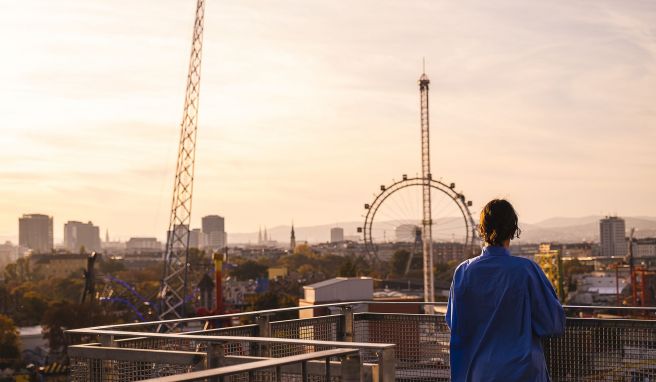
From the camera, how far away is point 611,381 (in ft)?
30.1

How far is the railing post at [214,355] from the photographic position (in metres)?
6.72

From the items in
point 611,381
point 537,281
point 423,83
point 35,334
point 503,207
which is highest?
point 423,83

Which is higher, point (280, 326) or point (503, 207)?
point (503, 207)

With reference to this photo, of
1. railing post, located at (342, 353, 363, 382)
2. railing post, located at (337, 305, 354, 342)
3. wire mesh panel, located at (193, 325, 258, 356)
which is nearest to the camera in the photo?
railing post, located at (342, 353, 363, 382)

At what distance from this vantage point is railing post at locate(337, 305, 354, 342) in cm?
1087

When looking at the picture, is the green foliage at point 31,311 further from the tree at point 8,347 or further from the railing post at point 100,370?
the railing post at point 100,370

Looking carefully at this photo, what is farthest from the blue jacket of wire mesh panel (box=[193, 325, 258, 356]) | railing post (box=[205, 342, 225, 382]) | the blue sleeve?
wire mesh panel (box=[193, 325, 258, 356])

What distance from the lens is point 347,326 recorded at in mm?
10906

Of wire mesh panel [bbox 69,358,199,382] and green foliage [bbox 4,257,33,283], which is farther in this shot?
green foliage [bbox 4,257,33,283]

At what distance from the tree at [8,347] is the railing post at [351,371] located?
78.6 m

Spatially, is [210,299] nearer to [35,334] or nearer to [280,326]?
[35,334]

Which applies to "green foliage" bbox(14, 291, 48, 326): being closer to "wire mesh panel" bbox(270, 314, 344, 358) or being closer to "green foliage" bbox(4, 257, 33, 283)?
"green foliage" bbox(4, 257, 33, 283)

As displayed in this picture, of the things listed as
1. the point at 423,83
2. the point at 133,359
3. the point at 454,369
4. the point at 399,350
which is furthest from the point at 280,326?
the point at 423,83

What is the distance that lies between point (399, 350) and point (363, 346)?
521 centimetres
